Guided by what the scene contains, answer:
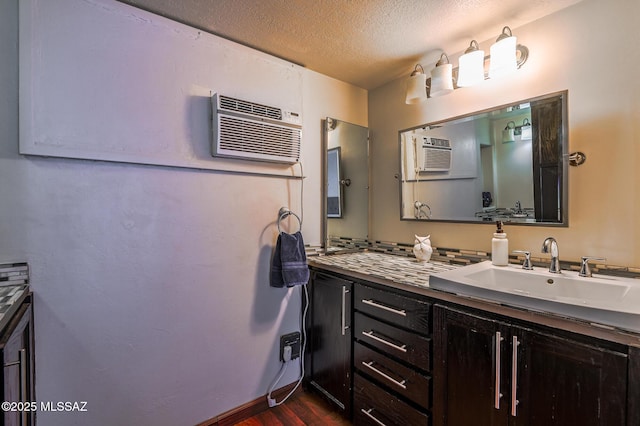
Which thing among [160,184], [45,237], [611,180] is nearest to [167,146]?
[160,184]

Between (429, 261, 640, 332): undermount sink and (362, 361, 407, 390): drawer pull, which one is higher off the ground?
(429, 261, 640, 332): undermount sink

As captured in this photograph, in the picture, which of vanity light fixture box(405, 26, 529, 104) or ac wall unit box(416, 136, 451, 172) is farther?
ac wall unit box(416, 136, 451, 172)

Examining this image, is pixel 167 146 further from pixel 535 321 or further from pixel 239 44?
pixel 535 321

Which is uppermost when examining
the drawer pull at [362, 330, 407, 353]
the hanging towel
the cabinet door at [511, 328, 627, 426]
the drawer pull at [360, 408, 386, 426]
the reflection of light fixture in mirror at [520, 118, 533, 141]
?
the reflection of light fixture in mirror at [520, 118, 533, 141]

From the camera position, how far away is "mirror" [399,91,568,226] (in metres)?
1.39

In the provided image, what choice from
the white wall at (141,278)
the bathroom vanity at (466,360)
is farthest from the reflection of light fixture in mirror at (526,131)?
the white wall at (141,278)

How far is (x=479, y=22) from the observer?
1.47 m

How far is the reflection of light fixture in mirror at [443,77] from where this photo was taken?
1.64 m

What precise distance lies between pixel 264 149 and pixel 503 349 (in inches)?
56.3

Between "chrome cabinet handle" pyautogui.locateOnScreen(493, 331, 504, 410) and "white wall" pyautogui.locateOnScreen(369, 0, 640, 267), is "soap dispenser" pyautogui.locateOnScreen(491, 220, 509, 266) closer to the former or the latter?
"white wall" pyautogui.locateOnScreen(369, 0, 640, 267)

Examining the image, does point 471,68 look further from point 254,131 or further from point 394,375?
point 394,375

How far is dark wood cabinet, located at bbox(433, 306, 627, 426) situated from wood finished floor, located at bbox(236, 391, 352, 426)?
0.72 m

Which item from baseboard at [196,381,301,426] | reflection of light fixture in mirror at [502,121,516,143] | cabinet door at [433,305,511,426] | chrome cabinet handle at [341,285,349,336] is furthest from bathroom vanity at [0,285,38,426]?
reflection of light fixture in mirror at [502,121,516,143]

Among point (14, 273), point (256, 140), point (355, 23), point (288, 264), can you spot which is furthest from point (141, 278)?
point (355, 23)
